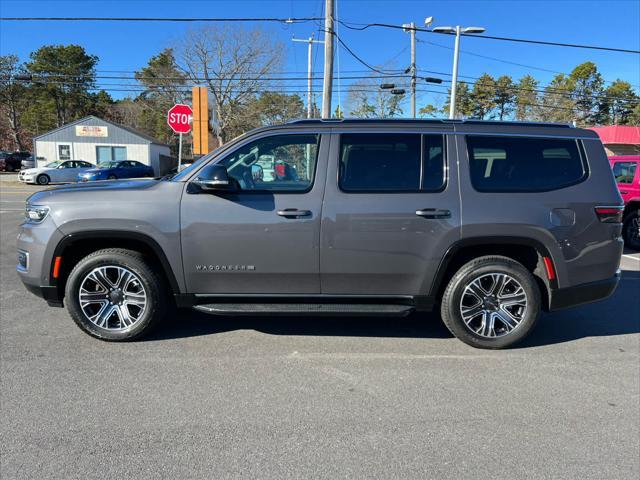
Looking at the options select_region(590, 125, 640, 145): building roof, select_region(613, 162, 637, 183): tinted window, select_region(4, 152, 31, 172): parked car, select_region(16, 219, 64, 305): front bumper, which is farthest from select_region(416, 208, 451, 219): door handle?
select_region(590, 125, 640, 145): building roof

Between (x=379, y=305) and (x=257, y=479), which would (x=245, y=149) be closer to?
(x=379, y=305)

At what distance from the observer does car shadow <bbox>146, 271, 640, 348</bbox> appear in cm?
426

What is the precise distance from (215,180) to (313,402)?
1.89 m

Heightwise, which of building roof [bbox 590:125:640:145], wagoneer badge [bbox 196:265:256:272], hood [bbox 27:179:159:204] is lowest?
wagoneer badge [bbox 196:265:256:272]

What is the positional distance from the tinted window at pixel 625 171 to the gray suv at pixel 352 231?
6748mm

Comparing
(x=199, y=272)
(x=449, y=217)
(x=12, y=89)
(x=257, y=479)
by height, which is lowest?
(x=257, y=479)

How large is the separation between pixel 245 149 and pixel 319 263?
1.21m

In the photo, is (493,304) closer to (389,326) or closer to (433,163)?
(389,326)

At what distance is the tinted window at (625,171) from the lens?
30.3ft

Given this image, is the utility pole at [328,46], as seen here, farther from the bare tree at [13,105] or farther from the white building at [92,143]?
the bare tree at [13,105]

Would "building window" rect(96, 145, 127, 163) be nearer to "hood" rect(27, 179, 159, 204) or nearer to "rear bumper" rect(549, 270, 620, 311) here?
"hood" rect(27, 179, 159, 204)

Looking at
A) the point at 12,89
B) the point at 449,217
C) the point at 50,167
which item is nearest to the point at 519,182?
the point at 449,217

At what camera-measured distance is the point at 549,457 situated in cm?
249

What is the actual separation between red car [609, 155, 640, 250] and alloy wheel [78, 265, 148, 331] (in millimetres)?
9494
